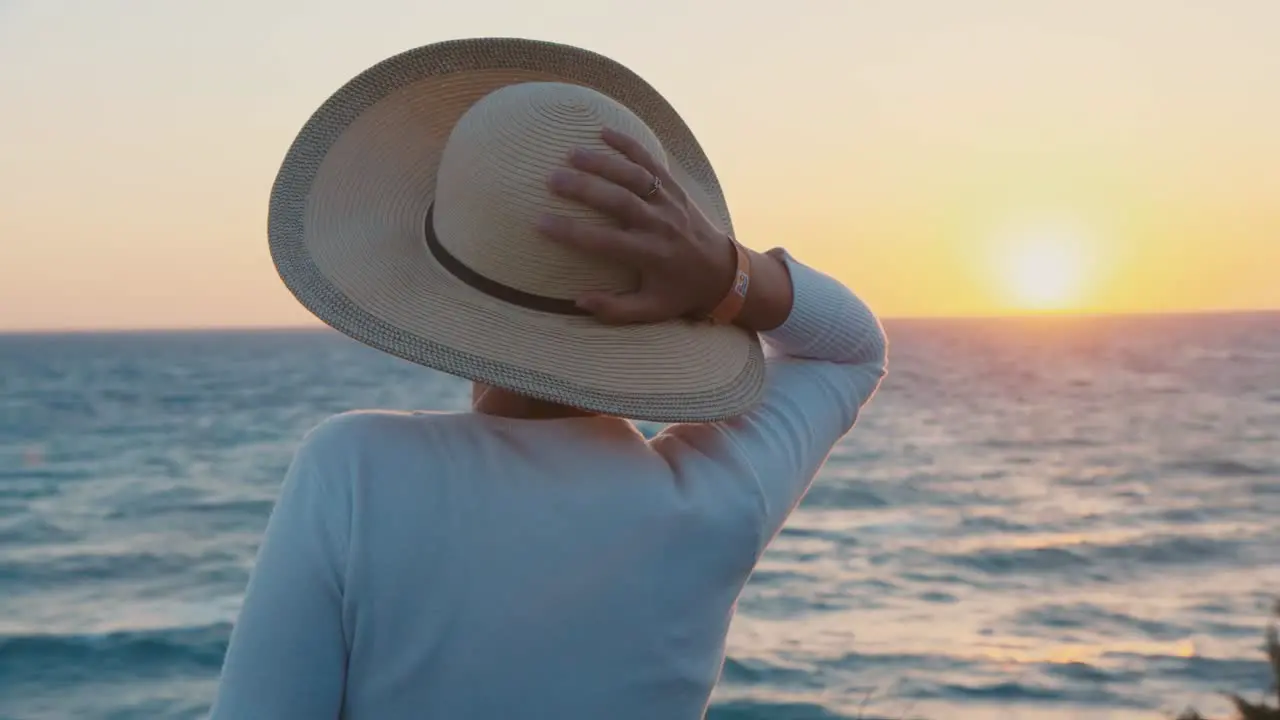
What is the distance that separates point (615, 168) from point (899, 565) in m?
12.6

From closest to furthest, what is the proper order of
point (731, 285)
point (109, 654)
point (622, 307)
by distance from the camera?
point (622, 307)
point (731, 285)
point (109, 654)

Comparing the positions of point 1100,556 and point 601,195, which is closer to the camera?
point 601,195

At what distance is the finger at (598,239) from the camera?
0.94 meters

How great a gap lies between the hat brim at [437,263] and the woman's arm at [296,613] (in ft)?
0.43

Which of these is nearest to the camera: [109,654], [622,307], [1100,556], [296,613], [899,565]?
[296,613]

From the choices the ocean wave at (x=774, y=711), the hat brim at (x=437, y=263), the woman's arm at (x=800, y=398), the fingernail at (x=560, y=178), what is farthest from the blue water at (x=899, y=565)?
the fingernail at (x=560, y=178)

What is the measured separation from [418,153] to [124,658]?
31.7ft

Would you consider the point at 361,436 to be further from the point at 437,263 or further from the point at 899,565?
the point at 899,565

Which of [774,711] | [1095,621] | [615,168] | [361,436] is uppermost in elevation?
[615,168]

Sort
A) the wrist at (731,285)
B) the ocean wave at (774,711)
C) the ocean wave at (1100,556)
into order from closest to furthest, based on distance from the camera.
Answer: the wrist at (731,285) < the ocean wave at (774,711) < the ocean wave at (1100,556)

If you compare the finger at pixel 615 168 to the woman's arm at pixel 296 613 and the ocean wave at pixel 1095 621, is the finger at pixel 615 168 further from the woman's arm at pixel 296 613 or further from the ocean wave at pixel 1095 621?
the ocean wave at pixel 1095 621

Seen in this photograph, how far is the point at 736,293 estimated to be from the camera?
1114 mm

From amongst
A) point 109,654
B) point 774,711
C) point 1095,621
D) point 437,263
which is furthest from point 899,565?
point 437,263

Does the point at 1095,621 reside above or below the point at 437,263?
below
